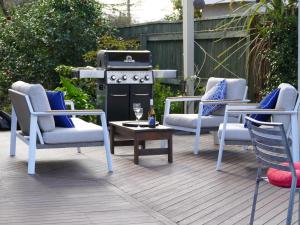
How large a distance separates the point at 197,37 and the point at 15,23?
340 centimetres

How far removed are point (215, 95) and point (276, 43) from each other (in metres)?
1.10

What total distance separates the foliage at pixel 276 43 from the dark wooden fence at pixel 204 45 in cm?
32

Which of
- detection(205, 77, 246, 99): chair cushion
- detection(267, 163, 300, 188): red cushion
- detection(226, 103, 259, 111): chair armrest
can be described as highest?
detection(205, 77, 246, 99): chair cushion

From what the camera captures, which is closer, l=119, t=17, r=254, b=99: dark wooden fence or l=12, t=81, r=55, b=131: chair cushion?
l=12, t=81, r=55, b=131: chair cushion

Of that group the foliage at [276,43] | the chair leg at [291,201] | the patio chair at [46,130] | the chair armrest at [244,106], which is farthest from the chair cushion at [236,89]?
the chair leg at [291,201]

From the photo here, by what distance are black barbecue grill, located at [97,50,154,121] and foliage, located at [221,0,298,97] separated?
1515 millimetres

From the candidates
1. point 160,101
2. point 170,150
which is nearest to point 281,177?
point 170,150

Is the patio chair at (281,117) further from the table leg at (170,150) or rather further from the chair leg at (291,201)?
the chair leg at (291,201)

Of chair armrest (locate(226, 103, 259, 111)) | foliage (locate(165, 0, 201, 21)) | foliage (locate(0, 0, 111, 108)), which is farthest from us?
foliage (locate(165, 0, 201, 21))

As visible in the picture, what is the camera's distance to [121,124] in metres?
7.59

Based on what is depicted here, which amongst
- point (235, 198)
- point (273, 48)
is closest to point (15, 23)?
point (273, 48)

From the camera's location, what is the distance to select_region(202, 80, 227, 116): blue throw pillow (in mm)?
8125

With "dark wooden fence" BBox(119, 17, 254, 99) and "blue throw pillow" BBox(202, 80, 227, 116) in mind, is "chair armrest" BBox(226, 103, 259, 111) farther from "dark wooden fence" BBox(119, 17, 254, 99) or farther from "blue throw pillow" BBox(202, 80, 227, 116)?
"dark wooden fence" BBox(119, 17, 254, 99)

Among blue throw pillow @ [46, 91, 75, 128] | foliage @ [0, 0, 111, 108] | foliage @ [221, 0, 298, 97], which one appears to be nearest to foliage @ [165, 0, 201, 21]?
foliage @ [0, 0, 111, 108]
